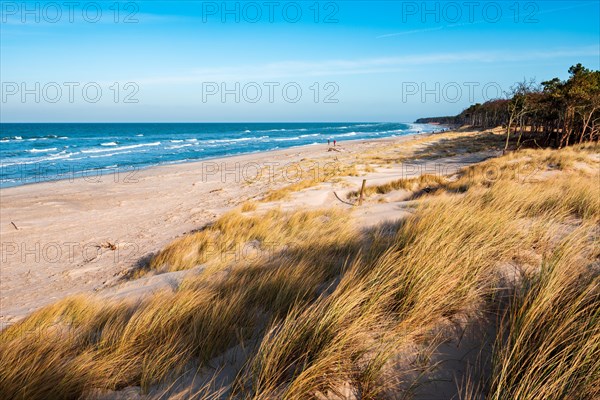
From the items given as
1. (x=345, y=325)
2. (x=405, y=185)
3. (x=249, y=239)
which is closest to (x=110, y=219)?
(x=249, y=239)

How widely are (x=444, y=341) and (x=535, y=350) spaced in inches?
21.2

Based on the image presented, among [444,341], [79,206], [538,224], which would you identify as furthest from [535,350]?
[79,206]

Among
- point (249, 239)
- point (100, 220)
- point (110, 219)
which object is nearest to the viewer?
point (249, 239)

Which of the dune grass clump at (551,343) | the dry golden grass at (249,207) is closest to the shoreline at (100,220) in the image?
the dry golden grass at (249,207)

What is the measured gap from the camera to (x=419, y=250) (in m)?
3.55

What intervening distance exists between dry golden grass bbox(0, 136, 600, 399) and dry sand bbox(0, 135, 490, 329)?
5.82 feet

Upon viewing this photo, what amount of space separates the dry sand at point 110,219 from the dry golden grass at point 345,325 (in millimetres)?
1774

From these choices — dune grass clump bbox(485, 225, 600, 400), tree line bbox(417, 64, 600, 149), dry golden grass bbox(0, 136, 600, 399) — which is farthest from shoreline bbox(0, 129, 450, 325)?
tree line bbox(417, 64, 600, 149)

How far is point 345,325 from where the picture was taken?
246cm

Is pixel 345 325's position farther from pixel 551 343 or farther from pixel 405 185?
pixel 405 185

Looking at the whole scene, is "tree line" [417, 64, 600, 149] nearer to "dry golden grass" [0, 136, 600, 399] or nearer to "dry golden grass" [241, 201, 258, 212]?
"dry golden grass" [241, 201, 258, 212]

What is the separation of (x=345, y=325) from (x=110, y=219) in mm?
12174

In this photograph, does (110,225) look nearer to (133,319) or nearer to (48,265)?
(48,265)

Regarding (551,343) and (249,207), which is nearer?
(551,343)
